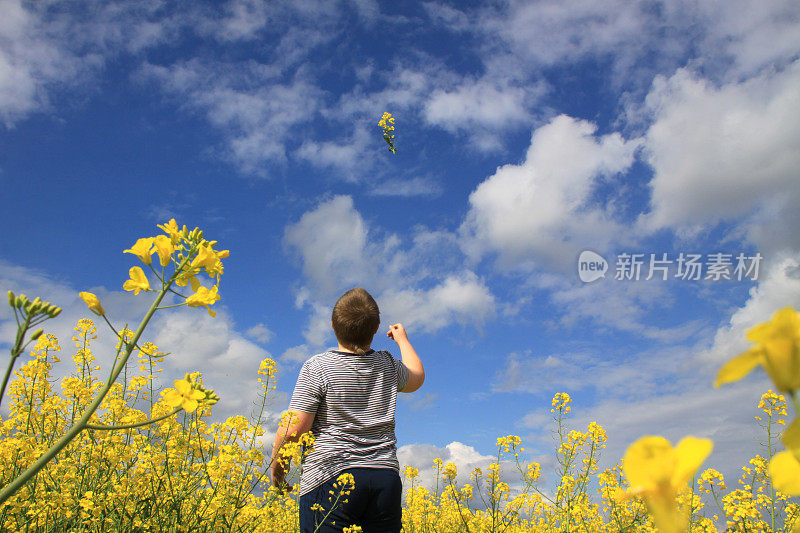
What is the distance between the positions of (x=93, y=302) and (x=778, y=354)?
116 cm

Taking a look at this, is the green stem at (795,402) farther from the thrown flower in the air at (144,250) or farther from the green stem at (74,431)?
the thrown flower in the air at (144,250)

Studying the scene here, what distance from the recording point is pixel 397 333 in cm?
383

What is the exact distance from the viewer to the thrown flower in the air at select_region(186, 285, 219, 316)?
1.17m

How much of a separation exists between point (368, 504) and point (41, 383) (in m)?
2.19

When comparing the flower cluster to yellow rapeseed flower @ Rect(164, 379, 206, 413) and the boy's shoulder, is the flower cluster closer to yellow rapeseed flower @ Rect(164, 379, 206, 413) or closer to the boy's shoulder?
yellow rapeseed flower @ Rect(164, 379, 206, 413)

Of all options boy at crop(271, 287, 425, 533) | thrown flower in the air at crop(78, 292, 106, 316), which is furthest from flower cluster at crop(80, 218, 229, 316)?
boy at crop(271, 287, 425, 533)

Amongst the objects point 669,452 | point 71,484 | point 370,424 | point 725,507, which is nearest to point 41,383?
point 71,484

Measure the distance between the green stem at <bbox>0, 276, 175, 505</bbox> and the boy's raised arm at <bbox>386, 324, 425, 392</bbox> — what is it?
2670 millimetres

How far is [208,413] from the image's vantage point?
270cm

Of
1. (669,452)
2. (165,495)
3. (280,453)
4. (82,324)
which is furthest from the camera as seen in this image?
(82,324)

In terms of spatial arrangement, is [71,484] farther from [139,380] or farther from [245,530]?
[245,530]

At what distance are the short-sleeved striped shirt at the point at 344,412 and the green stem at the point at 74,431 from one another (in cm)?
216

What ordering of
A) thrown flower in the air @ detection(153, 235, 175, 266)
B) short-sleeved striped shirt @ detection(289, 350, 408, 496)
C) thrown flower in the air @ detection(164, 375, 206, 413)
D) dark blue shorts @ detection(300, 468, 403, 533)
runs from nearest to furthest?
1. thrown flower in the air @ detection(164, 375, 206, 413)
2. thrown flower in the air @ detection(153, 235, 175, 266)
3. dark blue shorts @ detection(300, 468, 403, 533)
4. short-sleeved striped shirt @ detection(289, 350, 408, 496)

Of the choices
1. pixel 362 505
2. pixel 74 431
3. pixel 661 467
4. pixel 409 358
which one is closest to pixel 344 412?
pixel 362 505
